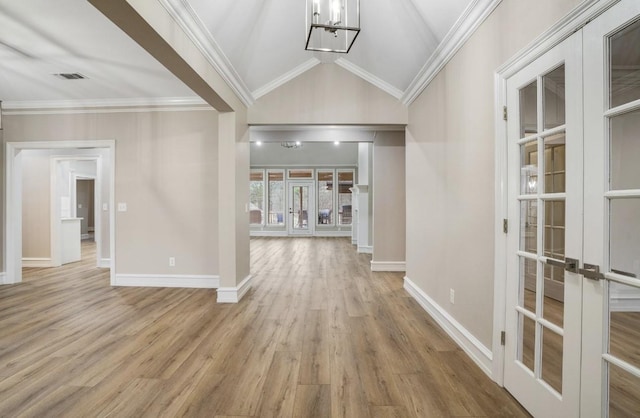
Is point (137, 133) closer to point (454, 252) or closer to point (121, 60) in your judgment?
point (121, 60)

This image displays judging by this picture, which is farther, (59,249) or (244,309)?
(59,249)

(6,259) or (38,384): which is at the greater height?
(6,259)

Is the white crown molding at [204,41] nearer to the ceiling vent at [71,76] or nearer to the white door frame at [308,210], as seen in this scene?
the ceiling vent at [71,76]

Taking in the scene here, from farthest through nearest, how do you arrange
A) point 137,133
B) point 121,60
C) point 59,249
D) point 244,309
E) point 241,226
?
point 59,249
point 137,133
point 241,226
point 244,309
point 121,60

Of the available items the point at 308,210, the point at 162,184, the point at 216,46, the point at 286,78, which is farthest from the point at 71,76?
the point at 308,210

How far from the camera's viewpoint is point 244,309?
11.5 feet

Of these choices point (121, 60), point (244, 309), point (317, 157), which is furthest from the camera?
point (317, 157)

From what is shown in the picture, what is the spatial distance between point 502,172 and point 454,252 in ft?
3.22

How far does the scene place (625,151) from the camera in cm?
126

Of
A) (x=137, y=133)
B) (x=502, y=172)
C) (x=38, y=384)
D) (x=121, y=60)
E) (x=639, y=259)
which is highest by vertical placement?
(x=121, y=60)

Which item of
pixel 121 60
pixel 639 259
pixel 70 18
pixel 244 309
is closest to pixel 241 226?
pixel 244 309

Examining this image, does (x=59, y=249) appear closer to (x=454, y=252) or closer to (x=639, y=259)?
(x=454, y=252)

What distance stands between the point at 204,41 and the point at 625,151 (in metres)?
3.05

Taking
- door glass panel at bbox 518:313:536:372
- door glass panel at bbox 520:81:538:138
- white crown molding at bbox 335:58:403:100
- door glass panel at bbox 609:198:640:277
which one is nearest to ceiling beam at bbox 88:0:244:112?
white crown molding at bbox 335:58:403:100
